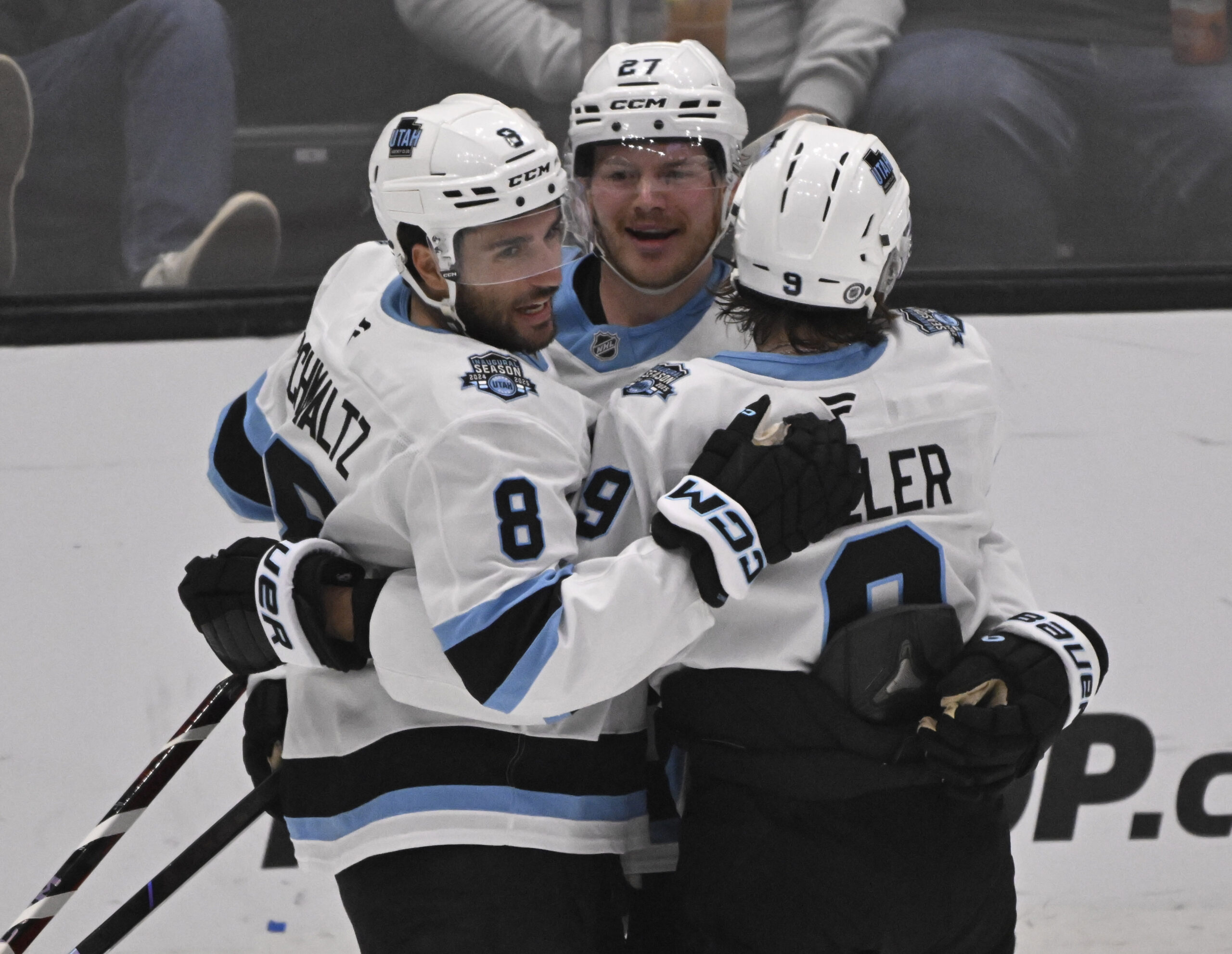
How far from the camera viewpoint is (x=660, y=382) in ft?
4.36

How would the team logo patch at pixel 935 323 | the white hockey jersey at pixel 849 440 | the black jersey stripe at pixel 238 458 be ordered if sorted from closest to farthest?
1. the white hockey jersey at pixel 849 440
2. the team logo patch at pixel 935 323
3. the black jersey stripe at pixel 238 458

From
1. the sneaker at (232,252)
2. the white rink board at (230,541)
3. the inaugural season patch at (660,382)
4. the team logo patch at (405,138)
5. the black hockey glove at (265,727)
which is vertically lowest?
the white rink board at (230,541)

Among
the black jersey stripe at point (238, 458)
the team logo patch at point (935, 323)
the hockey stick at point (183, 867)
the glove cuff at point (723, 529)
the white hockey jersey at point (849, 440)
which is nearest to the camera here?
the glove cuff at point (723, 529)

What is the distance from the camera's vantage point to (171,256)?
247 centimetres

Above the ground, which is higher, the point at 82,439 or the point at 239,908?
the point at 82,439

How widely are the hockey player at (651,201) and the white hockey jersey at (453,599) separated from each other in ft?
0.85

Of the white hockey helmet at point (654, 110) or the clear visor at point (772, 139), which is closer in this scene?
the clear visor at point (772, 139)

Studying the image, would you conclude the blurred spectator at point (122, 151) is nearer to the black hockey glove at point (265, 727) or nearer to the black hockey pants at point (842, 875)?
the black hockey glove at point (265, 727)

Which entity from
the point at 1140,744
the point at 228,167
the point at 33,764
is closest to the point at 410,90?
the point at 228,167

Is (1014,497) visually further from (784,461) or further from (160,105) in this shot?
(160,105)

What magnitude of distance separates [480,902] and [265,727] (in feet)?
1.46

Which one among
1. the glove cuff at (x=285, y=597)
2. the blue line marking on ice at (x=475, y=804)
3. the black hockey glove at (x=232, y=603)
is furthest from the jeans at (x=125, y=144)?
the blue line marking on ice at (x=475, y=804)

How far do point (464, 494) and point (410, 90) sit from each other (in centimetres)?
146

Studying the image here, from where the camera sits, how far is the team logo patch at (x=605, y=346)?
170 cm
